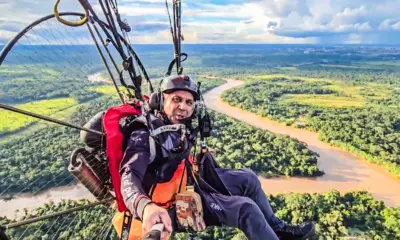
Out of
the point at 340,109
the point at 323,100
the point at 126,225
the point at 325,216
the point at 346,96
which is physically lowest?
the point at 346,96

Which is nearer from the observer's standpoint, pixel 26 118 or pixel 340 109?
pixel 26 118

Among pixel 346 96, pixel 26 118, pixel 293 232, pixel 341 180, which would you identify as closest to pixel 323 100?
pixel 346 96

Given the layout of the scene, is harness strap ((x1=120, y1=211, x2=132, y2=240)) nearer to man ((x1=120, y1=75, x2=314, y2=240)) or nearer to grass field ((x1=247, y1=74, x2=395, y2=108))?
man ((x1=120, y1=75, x2=314, y2=240))

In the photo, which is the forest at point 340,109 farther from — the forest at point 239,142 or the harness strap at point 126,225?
the harness strap at point 126,225

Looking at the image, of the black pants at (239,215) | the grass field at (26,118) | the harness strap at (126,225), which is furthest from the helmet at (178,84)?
the grass field at (26,118)

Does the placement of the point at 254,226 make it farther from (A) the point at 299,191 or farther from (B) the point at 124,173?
(A) the point at 299,191

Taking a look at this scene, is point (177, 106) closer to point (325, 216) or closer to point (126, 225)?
point (126, 225)

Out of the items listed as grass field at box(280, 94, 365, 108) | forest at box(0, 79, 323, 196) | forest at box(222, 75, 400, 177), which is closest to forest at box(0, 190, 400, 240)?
forest at box(0, 79, 323, 196)

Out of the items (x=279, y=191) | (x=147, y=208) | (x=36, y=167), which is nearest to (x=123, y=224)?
(x=147, y=208)

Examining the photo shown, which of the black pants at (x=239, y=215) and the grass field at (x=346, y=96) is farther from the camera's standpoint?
the grass field at (x=346, y=96)
